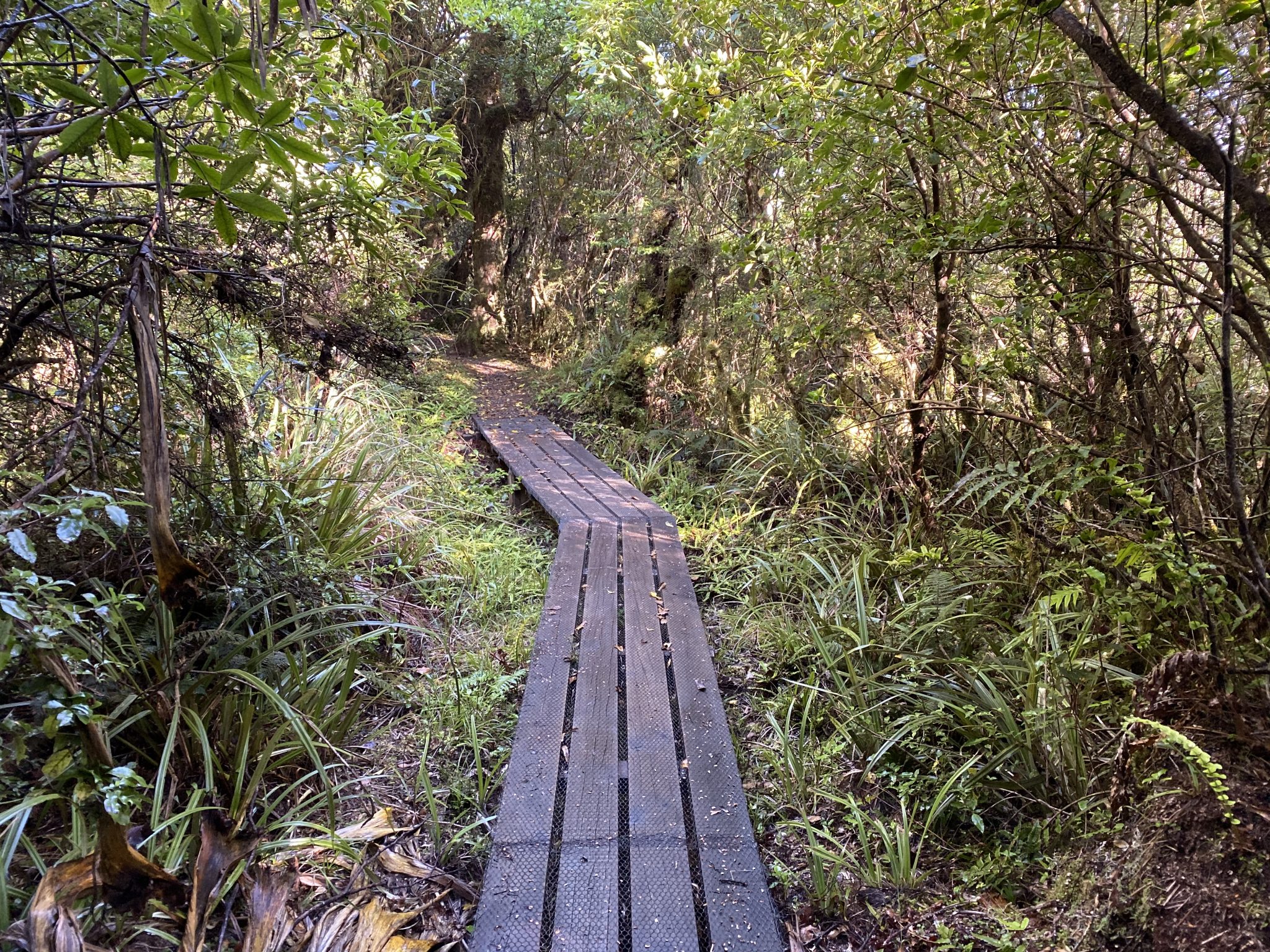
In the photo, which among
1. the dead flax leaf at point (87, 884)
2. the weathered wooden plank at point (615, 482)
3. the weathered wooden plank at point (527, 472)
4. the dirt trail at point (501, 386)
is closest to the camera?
the dead flax leaf at point (87, 884)

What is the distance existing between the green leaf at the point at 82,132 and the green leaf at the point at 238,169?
0.22 metres

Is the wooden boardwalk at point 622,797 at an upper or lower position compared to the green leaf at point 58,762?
lower

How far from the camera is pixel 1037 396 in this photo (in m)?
3.11

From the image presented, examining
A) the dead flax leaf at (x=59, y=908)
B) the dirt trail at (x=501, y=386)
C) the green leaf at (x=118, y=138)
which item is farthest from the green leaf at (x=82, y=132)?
the dirt trail at (x=501, y=386)

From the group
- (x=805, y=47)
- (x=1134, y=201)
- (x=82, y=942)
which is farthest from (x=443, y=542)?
(x=1134, y=201)

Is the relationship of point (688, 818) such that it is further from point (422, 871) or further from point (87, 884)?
point (87, 884)

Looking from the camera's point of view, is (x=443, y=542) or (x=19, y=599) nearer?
(x=19, y=599)

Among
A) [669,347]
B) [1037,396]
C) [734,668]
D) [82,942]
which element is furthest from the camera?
[669,347]

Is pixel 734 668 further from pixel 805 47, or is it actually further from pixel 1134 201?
pixel 805 47

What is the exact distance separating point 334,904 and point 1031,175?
10.4 feet

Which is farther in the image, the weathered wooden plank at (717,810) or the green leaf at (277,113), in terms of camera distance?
the weathered wooden plank at (717,810)

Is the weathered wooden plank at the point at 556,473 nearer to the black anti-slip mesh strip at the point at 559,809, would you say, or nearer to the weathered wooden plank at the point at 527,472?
the weathered wooden plank at the point at 527,472

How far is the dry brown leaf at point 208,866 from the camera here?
5.34 feet

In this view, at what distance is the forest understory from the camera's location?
1.58m
